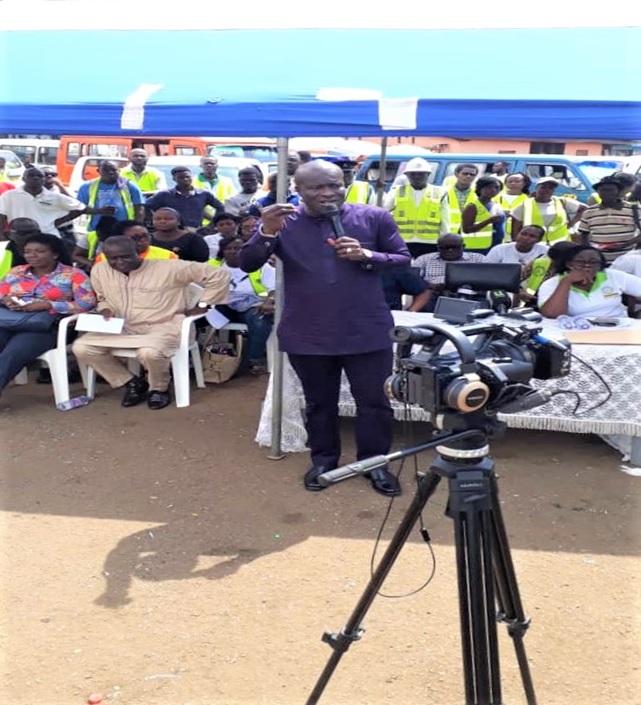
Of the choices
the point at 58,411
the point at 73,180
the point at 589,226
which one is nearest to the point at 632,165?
the point at 589,226

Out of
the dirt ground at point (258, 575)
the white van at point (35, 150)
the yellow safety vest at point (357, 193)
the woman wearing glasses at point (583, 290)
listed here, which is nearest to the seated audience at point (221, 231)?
the yellow safety vest at point (357, 193)

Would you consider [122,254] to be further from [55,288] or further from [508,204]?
[508,204]

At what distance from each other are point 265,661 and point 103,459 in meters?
1.99

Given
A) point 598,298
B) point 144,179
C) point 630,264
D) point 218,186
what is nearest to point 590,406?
point 598,298

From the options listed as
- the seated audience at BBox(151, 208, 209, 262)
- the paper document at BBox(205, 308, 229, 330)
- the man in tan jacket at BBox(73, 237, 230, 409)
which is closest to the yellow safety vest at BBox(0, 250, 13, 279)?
the man in tan jacket at BBox(73, 237, 230, 409)

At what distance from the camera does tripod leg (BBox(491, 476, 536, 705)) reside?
1811mm

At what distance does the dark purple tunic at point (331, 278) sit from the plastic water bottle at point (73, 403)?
2094 millimetres

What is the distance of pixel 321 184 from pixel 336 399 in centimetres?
107

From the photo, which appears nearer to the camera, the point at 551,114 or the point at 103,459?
the point at 551,114

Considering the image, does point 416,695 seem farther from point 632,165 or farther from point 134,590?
point 632,165

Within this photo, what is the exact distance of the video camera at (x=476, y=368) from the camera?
158 centimetres

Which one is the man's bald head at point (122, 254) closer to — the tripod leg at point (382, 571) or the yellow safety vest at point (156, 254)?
the yellow safety vest at point (156, 254)

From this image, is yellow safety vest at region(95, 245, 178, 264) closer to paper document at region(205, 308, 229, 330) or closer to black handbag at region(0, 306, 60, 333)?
paper document at region(205, 308, 229, 330)

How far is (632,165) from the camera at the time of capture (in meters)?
13.2
